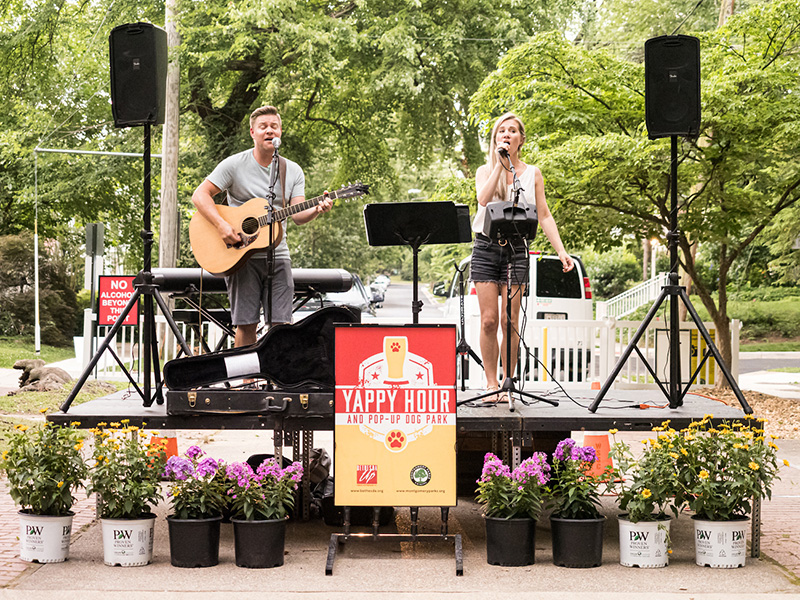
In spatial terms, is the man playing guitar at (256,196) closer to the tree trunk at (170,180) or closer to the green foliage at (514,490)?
the green foliage at (514,490)

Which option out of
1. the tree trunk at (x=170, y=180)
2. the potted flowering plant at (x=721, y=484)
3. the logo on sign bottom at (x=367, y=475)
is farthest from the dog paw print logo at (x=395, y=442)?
the tree trunk at (x=170, y=180)

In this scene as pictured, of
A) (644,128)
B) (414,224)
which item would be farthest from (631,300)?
(414,224)

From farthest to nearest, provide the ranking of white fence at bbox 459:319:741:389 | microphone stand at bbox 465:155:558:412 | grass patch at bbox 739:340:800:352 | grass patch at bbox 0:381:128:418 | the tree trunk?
grass patch at bbox 739:340:800:352
the tree trunk
white fence at bbox 459:319:741:389
grass patch at bbox 0:381:128:418
microphone stand at bbox 465:155:558:412

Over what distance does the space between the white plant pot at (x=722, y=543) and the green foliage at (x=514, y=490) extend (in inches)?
34.6

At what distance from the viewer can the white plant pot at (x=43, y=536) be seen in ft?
15.9

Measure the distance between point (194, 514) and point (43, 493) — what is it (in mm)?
794

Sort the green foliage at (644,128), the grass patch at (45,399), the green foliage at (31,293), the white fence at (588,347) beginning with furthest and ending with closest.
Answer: the green foliage at (31,293) → the white fence at (588,347) → the grass patch at (45,399) → the green foliage at (644,128)

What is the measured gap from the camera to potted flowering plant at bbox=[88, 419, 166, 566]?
4809mm

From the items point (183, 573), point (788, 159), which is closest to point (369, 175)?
point (788, 159)

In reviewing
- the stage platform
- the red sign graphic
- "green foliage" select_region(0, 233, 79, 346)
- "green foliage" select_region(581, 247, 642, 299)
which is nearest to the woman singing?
the stage platform

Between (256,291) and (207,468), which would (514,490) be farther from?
(256,291)

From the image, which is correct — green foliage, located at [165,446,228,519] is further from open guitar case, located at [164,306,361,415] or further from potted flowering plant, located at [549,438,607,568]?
potted flowering plant, located at [549,438,607,568]

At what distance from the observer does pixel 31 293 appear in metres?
26.5

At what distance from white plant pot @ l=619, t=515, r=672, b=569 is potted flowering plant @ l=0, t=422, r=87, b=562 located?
9.70 ft
